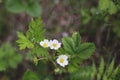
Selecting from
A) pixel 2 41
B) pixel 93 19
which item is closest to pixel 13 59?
pixel 2 41

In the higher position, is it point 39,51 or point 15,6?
point 15,6

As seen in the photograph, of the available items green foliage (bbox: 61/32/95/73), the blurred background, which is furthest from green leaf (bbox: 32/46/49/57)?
the blurred background

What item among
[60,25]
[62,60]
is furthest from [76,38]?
[60,25]

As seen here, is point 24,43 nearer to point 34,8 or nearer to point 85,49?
point 85,49

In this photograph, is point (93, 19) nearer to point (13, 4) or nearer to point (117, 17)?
point (117, 17)

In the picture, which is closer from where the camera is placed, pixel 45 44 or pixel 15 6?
pixel 45 44

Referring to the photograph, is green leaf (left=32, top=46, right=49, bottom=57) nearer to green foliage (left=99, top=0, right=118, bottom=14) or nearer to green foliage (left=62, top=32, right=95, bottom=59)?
green foliage (left=62, top=32, right=95, bottom=59)

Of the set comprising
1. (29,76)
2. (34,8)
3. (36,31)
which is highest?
(34,8)

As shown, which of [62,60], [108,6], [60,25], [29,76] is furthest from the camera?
[60,25]
